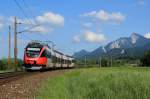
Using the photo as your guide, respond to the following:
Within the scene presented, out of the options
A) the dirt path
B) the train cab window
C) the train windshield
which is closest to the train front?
the train windshield

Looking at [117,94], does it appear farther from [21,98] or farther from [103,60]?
[103,60]

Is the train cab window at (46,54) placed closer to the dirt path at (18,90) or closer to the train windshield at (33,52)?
the train windshield at (33,52)

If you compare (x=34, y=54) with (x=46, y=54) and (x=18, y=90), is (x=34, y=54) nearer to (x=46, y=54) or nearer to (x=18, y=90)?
(x=46, y=54)

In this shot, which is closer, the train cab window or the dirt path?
the dirt path

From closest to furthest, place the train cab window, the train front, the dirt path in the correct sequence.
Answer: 1. the dirt path
2. the train front
3. the train cab window

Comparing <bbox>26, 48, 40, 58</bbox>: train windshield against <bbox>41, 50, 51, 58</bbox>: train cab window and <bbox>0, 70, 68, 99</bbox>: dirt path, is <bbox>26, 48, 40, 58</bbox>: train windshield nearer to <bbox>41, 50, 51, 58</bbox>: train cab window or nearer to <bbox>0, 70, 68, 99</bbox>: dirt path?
<bbox>41, 50, 51, 58</bbox>: train cab window

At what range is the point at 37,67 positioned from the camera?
53.8 m

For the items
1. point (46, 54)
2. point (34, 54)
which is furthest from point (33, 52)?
point (46, 54)

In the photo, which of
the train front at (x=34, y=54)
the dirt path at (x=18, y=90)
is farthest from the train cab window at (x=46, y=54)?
the dirt path at (x=18, y=90)

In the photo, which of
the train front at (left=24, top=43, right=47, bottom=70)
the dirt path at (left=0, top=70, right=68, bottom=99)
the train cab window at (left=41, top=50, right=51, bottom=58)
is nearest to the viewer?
the dirt path at (left=0, top=70, right=68, bottom=99)

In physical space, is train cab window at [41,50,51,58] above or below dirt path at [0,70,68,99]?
above

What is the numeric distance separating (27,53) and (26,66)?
193 cm

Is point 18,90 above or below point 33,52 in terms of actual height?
below

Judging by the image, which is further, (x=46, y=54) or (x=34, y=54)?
(x=46, y=54)
